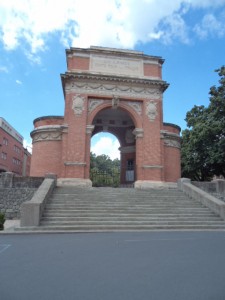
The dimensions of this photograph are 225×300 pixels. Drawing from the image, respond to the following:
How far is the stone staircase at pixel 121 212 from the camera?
11312mm

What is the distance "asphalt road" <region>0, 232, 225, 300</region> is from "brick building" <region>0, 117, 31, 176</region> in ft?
142

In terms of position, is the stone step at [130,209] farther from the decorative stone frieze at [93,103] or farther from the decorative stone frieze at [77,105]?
the decorative stone frieze at [93,103]

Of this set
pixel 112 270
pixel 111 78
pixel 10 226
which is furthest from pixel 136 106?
pixel 112 270

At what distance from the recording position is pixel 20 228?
10352 mm

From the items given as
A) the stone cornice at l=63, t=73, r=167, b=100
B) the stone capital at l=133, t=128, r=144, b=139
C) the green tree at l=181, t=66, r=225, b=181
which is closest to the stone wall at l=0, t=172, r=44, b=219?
the stone cornice at l=63, t=73, r=167, b=100

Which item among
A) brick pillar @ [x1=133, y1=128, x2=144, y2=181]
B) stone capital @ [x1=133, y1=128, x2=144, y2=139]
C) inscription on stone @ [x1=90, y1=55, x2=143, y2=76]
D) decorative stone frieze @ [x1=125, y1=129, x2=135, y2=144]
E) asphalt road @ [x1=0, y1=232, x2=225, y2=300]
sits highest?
inscription on stone @ [x1=90, y1=55, x2=143, y2=76]

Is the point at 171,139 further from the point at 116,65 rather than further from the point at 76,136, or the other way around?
the point at 76,136

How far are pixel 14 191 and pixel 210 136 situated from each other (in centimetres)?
1718

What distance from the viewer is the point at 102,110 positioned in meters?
21.9

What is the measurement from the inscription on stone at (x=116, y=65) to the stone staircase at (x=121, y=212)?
10408mm

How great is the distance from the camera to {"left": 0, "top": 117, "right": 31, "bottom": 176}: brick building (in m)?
48.0

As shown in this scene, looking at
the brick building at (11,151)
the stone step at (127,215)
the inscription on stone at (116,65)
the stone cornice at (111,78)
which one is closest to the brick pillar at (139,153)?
the stone cornice at (111,78)

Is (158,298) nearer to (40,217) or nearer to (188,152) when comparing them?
(40,217)

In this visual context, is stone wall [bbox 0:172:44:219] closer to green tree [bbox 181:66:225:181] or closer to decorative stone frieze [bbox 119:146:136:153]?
decorative stone frieze [bbox 119:146:136:153]
